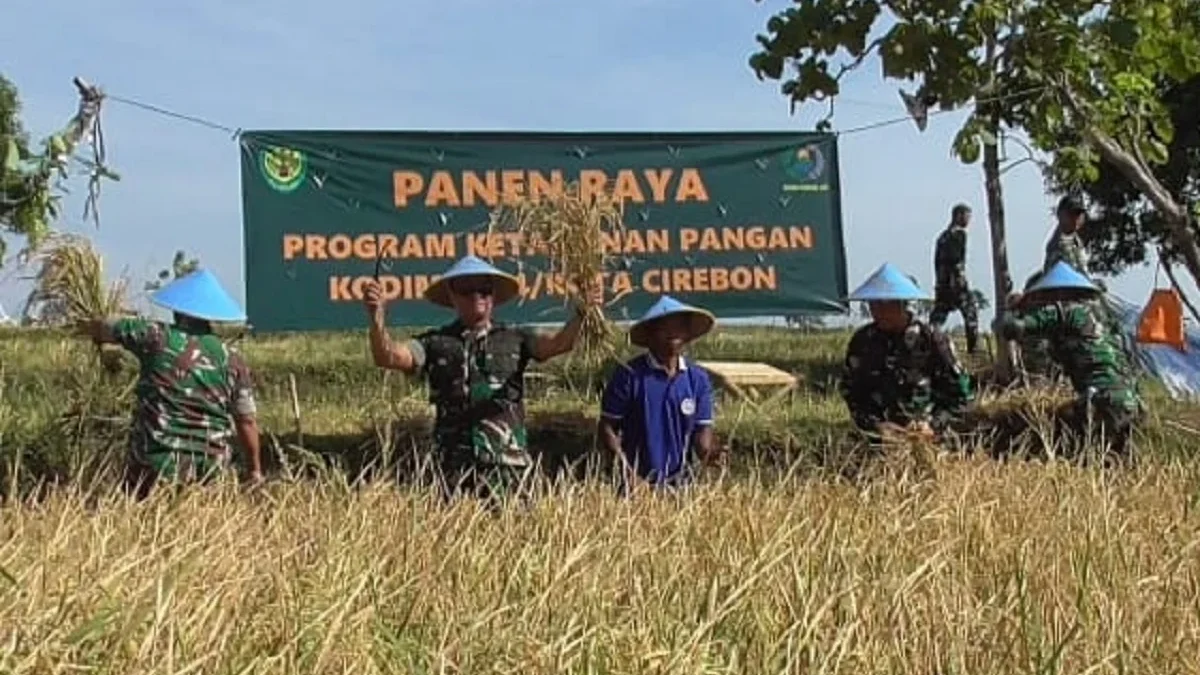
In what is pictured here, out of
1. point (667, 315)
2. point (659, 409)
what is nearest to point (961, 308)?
point (667, 315)

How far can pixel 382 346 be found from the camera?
547cm

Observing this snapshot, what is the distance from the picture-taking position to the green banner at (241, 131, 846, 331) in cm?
916

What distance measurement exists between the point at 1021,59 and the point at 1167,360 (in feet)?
16.5

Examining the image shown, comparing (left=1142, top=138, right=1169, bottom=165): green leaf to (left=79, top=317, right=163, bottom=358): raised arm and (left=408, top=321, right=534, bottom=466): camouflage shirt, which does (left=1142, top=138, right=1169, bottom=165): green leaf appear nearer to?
(left=408, top=321, right=534, bottom=466): camouflage shirt

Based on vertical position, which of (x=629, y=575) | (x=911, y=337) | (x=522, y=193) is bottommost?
(x=629, y=575)

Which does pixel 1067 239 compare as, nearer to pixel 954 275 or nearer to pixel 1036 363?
pixel 1036 363

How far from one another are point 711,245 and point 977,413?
6.94ft

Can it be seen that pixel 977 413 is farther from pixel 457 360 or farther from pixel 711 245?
pixel 457 360

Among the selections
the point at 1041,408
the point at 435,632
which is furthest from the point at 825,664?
the point at 1041,408

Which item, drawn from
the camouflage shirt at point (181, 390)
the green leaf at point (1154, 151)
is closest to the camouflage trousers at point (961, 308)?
the green leaf at point (1154, 151)

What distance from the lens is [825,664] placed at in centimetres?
300

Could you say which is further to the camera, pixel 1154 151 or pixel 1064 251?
pixel 1064 251

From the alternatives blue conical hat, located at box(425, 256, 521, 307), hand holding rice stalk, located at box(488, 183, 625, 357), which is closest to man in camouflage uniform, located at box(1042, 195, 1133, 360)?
hand holding rice stalk, located at box(488, 183, 625, 357)

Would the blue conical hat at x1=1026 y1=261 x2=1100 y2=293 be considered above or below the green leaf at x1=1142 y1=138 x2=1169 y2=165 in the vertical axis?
below
